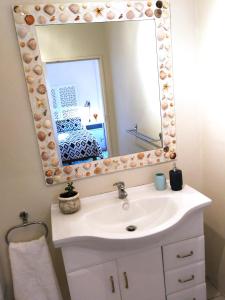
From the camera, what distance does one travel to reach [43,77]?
1.37 metres

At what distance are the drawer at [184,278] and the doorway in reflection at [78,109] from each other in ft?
2.61

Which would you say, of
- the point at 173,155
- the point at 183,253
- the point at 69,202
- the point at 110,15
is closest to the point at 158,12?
the point at 110,15

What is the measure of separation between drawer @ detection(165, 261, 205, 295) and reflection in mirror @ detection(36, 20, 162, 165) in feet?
2.47

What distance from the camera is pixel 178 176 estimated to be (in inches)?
60.8

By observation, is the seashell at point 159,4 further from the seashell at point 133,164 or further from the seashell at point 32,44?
the seashell at point 133,164

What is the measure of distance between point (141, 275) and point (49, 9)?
150 centimetres

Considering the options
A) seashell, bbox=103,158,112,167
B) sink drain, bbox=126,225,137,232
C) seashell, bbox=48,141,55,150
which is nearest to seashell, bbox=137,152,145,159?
seashell, bbox=103,158,112,167

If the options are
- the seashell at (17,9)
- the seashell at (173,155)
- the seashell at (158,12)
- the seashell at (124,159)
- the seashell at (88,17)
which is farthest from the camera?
the seashell at (173,155)

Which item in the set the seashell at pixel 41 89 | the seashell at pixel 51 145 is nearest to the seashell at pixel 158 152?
the seashell at pixel 51 145

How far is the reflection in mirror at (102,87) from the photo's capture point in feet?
4.55

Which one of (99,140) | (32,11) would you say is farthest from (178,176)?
(32,11)

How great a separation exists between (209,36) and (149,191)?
3.30 feet

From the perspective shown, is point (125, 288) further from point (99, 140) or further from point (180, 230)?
point (99, 140)

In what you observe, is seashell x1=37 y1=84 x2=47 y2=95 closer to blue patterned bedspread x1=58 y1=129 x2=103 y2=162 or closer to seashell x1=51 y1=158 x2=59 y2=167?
blue patterned bedspread x1=58 y1=129 x2=103 y2=162
